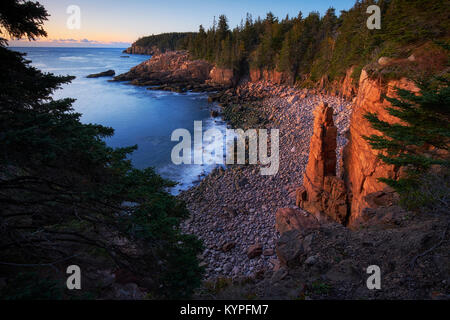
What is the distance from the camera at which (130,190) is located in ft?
15.9

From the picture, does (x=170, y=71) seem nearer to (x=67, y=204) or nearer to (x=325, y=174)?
(x=325, y=174)

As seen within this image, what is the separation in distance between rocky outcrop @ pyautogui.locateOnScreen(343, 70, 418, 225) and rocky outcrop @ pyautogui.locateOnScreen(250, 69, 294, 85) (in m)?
34.3

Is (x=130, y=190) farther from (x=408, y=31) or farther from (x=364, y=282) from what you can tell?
(x=408, y=31)

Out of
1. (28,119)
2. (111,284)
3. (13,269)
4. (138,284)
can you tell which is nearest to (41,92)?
(28,119)

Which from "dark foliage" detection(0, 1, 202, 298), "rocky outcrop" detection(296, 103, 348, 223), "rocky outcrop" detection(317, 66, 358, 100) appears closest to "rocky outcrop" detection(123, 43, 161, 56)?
"rocky outcrop" detection(317, 66, 358, 100)

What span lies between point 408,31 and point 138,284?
52.4 feet

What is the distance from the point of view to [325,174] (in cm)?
1197

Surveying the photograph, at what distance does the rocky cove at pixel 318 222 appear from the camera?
5.33 metres

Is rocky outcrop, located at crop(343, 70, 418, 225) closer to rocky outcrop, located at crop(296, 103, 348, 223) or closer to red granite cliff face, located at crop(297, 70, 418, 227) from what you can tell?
red granite cliff face, located at crop(297, 70, 418, 227)

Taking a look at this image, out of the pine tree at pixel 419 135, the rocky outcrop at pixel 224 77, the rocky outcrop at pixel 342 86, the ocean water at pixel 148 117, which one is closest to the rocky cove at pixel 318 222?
the pine tree at pixel 419 135

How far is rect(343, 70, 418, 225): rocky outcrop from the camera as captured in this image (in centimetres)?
866

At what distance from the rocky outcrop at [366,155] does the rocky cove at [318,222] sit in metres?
0.05

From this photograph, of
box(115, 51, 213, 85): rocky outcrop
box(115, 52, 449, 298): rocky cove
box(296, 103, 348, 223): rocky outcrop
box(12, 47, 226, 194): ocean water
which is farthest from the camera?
box(115, 51, 213, 85): rocky outcrop
